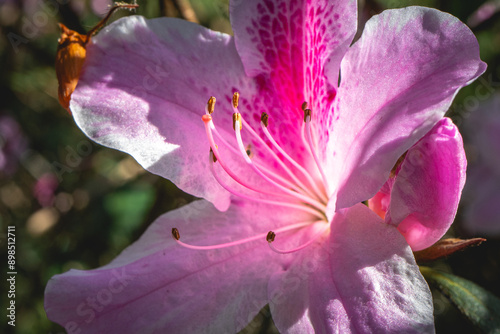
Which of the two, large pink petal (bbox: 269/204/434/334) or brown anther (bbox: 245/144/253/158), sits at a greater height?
brown anther (bbox: 245/144/253/158)

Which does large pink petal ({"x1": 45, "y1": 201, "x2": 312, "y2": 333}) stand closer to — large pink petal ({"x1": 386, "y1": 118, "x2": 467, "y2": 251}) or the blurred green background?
large pink petal ({"x1": 386, "y1": 118, "x2": 467, "y2": 251})

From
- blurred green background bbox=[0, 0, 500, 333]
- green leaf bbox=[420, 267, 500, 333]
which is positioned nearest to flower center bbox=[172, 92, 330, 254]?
green leaf bbox=[420, 267, 500, 333]

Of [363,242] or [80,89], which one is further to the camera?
[80,89]

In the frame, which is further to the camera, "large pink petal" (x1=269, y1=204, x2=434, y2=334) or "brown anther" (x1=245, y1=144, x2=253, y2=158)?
"brown anther" (x1=245, y1=144, x2=253, y2=158)

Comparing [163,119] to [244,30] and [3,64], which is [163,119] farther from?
[3,64]

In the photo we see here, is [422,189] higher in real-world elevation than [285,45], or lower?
lower

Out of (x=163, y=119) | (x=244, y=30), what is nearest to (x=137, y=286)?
(x=163, y=119)
